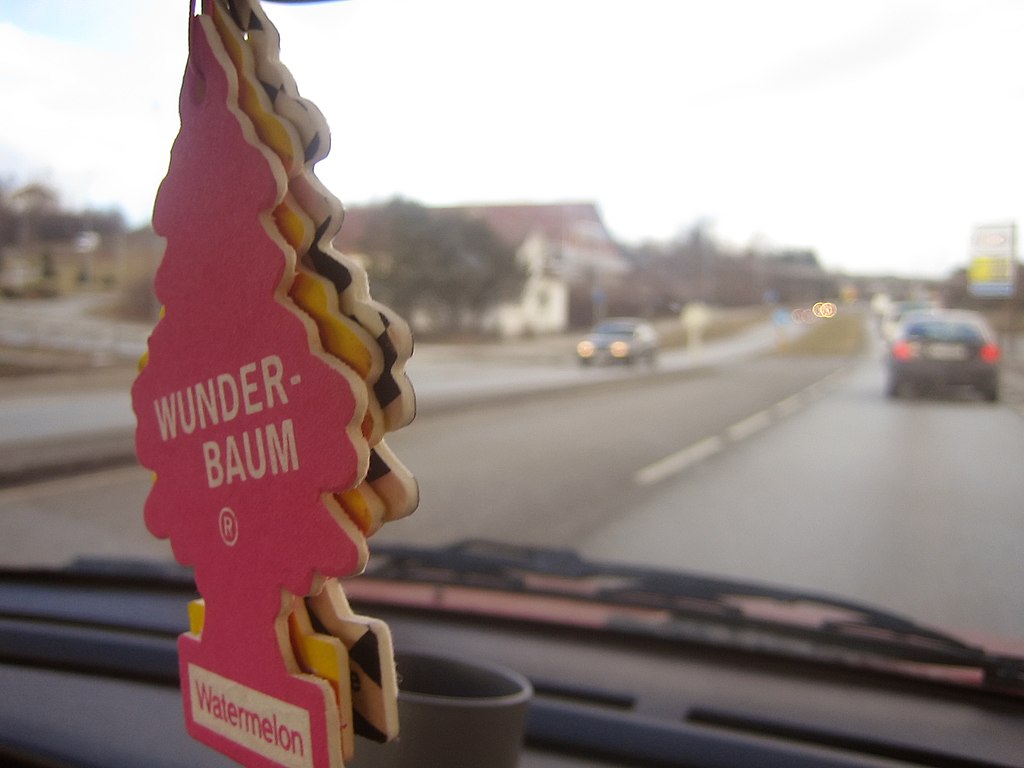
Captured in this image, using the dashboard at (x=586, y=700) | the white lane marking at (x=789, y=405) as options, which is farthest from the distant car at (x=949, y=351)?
the white lane marking at (x=789, y=405)

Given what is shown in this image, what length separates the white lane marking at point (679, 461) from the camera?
32.1 feet

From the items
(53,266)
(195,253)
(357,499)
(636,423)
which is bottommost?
(636,423)

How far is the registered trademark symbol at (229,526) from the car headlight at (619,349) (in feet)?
53.1

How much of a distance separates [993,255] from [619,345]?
14.5m

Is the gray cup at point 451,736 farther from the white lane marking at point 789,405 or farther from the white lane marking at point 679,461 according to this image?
the white lane marking at point 789,405

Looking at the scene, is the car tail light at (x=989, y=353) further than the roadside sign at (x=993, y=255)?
Yes

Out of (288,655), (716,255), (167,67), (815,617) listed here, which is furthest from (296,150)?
(716,255)

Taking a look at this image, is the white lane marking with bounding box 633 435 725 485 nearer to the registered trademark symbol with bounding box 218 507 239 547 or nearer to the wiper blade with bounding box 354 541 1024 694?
the wiper blade with bounding box 354 541 1024 694

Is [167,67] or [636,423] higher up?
[167,67]

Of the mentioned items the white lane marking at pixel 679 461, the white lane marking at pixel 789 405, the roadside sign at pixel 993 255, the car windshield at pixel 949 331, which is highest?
the roadside sign at pixel 993 255

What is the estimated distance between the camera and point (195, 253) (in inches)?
35.9

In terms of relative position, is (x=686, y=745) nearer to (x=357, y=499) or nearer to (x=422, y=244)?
(x=357, y=499)

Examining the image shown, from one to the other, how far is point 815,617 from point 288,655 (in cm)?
232

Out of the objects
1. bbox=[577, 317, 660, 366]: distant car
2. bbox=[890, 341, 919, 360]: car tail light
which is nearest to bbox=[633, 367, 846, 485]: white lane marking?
bbox=[577, 317, 660, 366]: distant car
